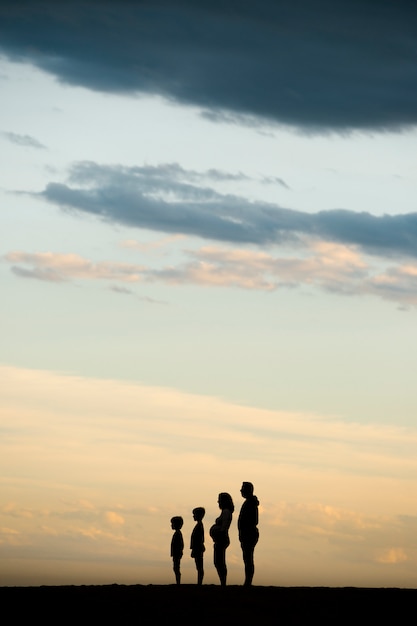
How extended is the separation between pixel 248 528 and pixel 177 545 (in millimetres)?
5303

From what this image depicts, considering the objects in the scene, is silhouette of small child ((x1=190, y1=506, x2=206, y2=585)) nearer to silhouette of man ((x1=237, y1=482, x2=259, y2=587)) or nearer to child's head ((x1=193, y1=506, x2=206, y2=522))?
child's head ((x1=193, y1=506, x2=206, y2=522))

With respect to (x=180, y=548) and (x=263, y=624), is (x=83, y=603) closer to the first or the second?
(x=263, y=624)

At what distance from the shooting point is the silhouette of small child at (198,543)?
100 feet

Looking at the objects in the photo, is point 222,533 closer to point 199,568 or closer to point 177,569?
point 199,568

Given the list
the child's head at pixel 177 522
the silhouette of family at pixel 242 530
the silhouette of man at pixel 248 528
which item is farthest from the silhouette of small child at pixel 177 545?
the silhouette of man at pixel 248 528

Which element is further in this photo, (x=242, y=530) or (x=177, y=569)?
(x=177, y=569)

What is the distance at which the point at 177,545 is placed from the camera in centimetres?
3191

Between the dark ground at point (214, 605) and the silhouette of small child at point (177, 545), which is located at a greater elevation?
the silhouette of small child at point (177, 545)

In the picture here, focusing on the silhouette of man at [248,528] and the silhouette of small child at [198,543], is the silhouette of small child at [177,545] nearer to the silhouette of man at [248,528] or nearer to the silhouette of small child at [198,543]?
the silhouette of small child at [198,543]

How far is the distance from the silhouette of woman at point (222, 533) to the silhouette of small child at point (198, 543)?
247 cm

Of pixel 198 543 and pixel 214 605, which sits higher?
pixel 198 543

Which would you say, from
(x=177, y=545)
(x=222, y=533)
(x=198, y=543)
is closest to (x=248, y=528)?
(x=222, y=533)

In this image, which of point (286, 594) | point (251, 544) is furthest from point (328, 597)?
point (251, 544)

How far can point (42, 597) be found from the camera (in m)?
26.1
